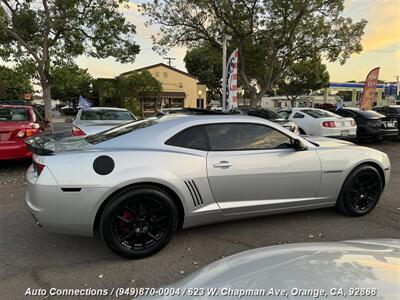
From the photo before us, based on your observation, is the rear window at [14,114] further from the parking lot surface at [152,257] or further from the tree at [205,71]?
the tree at [205,71]

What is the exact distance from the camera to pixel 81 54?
14.1 m

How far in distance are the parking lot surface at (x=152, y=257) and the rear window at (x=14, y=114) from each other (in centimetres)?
294

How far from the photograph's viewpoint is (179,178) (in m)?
3.49

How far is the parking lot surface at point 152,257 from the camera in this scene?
3.05m

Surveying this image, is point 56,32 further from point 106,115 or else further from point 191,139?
point 191,139

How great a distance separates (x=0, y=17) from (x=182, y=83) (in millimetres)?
25309

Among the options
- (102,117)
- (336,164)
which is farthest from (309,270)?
(102,117)

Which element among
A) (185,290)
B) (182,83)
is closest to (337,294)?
(185,290)

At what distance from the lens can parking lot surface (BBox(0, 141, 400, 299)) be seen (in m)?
3.05

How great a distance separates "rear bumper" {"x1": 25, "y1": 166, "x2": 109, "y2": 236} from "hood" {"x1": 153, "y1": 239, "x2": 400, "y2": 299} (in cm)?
168

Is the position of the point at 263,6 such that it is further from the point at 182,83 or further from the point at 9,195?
the point at 182,83

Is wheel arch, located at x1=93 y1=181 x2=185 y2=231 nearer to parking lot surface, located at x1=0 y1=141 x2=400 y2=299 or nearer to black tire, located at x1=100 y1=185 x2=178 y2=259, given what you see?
black tire, located at x1=100 y1=185 x2=178 y2=259

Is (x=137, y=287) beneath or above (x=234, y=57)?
beneath

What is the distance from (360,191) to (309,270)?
3.29 meters
